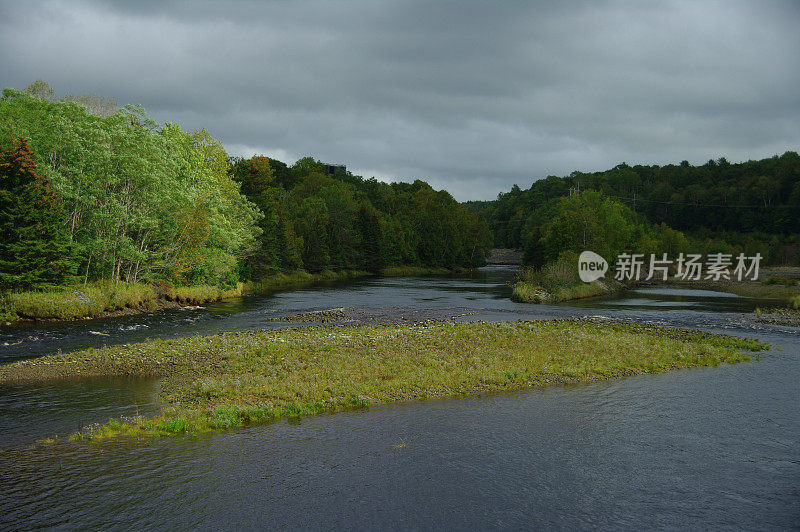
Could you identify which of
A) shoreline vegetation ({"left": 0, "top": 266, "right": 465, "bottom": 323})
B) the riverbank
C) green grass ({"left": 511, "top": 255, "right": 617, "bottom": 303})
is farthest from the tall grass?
the riverbank

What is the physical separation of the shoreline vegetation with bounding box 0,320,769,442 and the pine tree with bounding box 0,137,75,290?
58.8 feet

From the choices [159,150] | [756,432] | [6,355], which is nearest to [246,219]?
[159,150]

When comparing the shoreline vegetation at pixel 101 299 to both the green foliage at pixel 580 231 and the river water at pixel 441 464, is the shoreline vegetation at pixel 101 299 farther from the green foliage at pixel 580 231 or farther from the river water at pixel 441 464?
the green foliage at pixel 580 231

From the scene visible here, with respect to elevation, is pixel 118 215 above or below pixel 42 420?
above

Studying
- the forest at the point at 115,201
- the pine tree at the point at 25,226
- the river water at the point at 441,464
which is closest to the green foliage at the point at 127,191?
the forest at the point at 115,201

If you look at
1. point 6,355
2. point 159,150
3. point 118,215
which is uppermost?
point 159,150

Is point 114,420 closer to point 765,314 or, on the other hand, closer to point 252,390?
point 252,390

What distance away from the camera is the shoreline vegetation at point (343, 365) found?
1970cm

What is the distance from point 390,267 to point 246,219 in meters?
65.0

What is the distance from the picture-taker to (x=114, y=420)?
57.8 feet

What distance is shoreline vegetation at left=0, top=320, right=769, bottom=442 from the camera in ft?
64.6

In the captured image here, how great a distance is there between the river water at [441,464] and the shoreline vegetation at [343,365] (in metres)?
1.03

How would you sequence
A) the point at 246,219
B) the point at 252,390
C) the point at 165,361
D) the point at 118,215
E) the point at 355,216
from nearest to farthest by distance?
the point at 252,390
the point at 165,361
the point at 118,215
the point at 246,219
the point at 355,216

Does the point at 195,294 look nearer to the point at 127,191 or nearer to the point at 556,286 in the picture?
the point at 127,191
